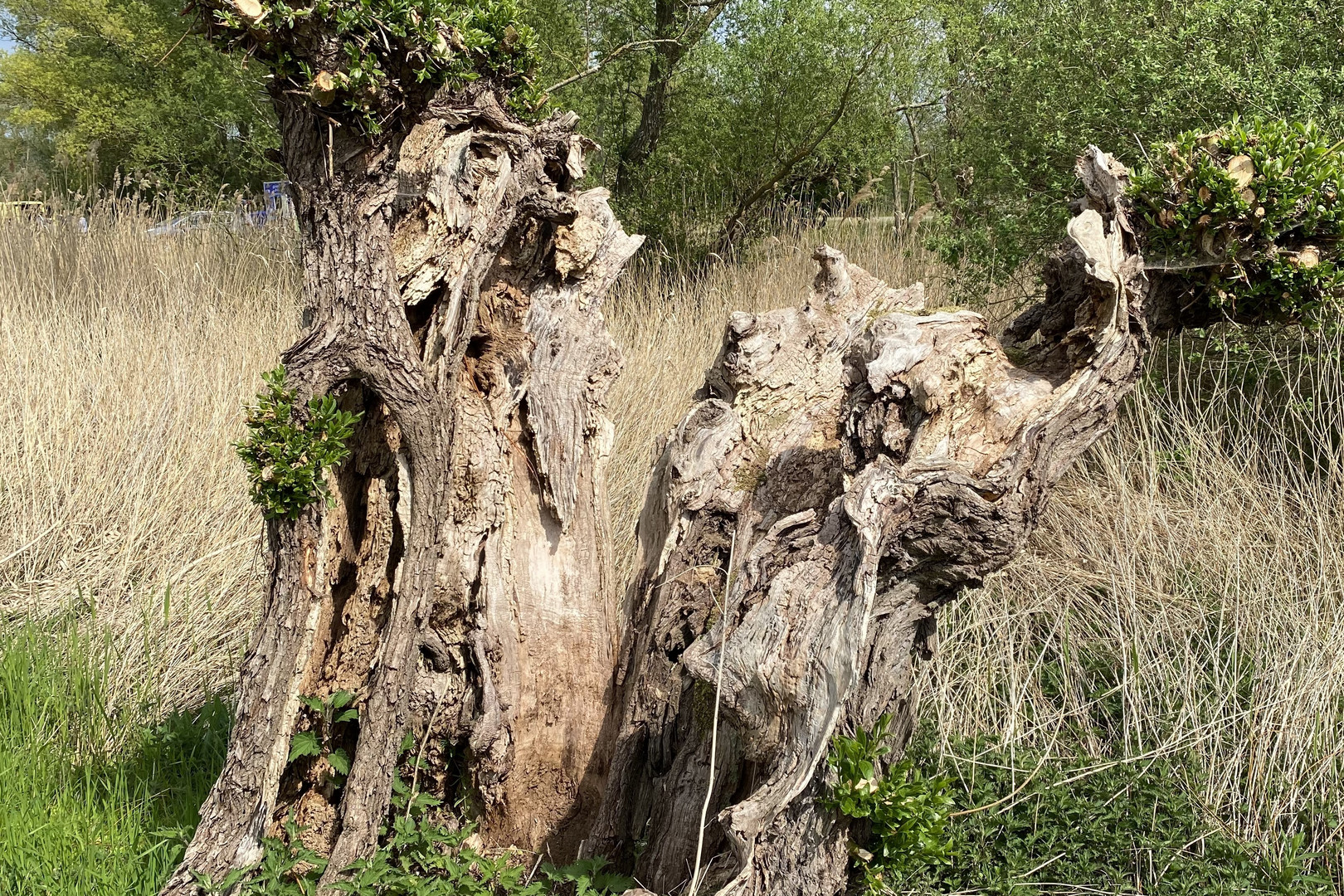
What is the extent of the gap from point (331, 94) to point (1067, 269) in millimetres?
1972

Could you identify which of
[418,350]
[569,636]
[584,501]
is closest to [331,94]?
[418,350]

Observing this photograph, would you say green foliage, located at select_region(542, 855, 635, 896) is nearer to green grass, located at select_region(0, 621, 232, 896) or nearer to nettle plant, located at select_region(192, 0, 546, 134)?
green grass, located at select_region(0, 621, 232, 896)

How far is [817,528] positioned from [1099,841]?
1602mm

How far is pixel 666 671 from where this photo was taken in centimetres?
268

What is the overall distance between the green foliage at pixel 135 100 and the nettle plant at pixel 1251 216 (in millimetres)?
11312

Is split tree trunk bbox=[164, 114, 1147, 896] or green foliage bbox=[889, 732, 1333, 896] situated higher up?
split tree trunk bbox=[164, 114, 1147, 896]

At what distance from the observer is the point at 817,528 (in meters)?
2.34

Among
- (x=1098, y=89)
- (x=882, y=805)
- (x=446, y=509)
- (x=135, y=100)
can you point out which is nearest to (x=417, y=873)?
(x=446, y=509)

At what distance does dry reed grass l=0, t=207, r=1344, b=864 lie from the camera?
10.9 ft

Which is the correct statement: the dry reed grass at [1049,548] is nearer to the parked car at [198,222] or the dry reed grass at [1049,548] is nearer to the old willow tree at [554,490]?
the old willow tree at [554,490]

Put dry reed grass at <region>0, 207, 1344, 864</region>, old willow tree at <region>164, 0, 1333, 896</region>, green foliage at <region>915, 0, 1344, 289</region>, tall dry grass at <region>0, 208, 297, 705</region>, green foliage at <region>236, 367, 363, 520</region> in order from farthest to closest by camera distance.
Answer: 1. green foliage at <region>915, 0, 1344, 289</region>
2. tall dry grass at <region>0, 208, 297, 705</region>
3. dry reed grass at <region>0, 207, 1344, 864</region>
4. green foliage at <region>236, 367, 363, 520</region>
5. old willow tree at <region>164, 0, 1333, 896</region>

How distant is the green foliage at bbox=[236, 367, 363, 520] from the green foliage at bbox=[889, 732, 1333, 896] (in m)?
2.02

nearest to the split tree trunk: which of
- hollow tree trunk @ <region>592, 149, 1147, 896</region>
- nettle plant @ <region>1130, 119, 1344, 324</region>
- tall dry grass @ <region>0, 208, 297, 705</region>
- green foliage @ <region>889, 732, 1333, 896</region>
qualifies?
hollow tree trunk @ <region>592, 149, 1147, 896</region>

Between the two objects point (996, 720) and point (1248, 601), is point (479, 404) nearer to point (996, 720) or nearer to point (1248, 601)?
point (996, 720)
